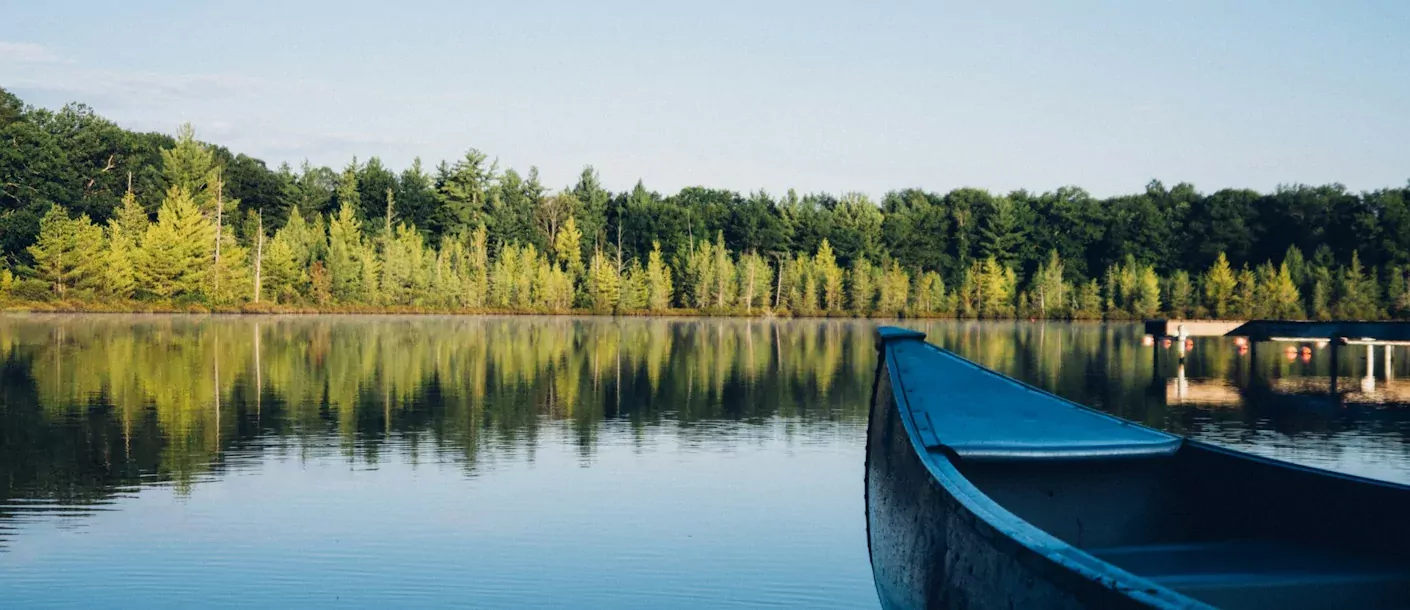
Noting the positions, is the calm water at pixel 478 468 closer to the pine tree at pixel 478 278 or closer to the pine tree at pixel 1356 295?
the pine tree at pixel 478 278

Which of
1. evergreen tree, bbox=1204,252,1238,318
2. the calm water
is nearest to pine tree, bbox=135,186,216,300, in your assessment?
the calm water

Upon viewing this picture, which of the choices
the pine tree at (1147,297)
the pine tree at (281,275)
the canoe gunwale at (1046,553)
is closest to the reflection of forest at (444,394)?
the canoe gunwale at (1046,553)

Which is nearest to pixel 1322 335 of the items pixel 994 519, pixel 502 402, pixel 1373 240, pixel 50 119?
pixel 502 402

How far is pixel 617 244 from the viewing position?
112 m

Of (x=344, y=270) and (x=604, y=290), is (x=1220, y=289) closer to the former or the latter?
(x=604, y=290)

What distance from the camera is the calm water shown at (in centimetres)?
964

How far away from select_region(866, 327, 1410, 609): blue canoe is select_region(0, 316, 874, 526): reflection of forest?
769 cm

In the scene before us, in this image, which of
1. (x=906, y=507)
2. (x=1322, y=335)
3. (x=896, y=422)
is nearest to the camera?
(x=906, y=507)

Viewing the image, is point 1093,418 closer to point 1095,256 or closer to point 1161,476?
point 1161,476

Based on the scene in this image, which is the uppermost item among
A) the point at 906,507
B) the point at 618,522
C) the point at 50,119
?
A: the point at 50,119

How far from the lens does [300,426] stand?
18562mm

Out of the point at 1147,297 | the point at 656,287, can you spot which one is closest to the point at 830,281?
the point at 656,287

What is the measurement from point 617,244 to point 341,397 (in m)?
89.1

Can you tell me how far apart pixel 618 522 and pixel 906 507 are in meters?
4.56
